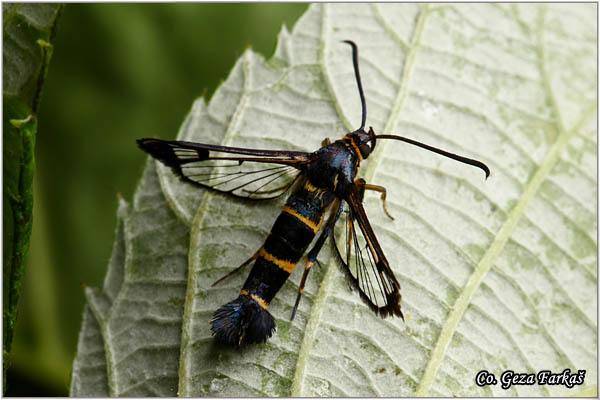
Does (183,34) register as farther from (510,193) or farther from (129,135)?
(510,193)

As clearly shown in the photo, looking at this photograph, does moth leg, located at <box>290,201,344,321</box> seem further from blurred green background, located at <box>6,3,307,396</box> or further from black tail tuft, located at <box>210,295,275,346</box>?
blurred green background, located at <box>6,3,307,396</box>

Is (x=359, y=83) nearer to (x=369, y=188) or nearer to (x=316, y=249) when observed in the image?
(x=369, y=188)

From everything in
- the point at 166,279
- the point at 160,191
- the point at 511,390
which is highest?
the point at 160,191

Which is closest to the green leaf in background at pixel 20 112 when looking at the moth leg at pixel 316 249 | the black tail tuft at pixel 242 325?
the black tail tuft at pixel 242 325

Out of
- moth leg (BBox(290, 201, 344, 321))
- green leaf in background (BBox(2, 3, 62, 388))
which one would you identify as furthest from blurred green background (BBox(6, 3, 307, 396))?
moth leg (BBox(290, 201, 344, 321))

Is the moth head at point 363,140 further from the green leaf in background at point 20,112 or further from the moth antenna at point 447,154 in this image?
the green leaf in background at point 20,112

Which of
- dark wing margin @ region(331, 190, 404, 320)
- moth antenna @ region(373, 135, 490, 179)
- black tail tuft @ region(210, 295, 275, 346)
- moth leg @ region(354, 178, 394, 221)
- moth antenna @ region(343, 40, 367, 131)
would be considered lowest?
black tail tuft @ region(210, 295, 275, 346)

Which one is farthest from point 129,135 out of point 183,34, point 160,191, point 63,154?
point 160,191
